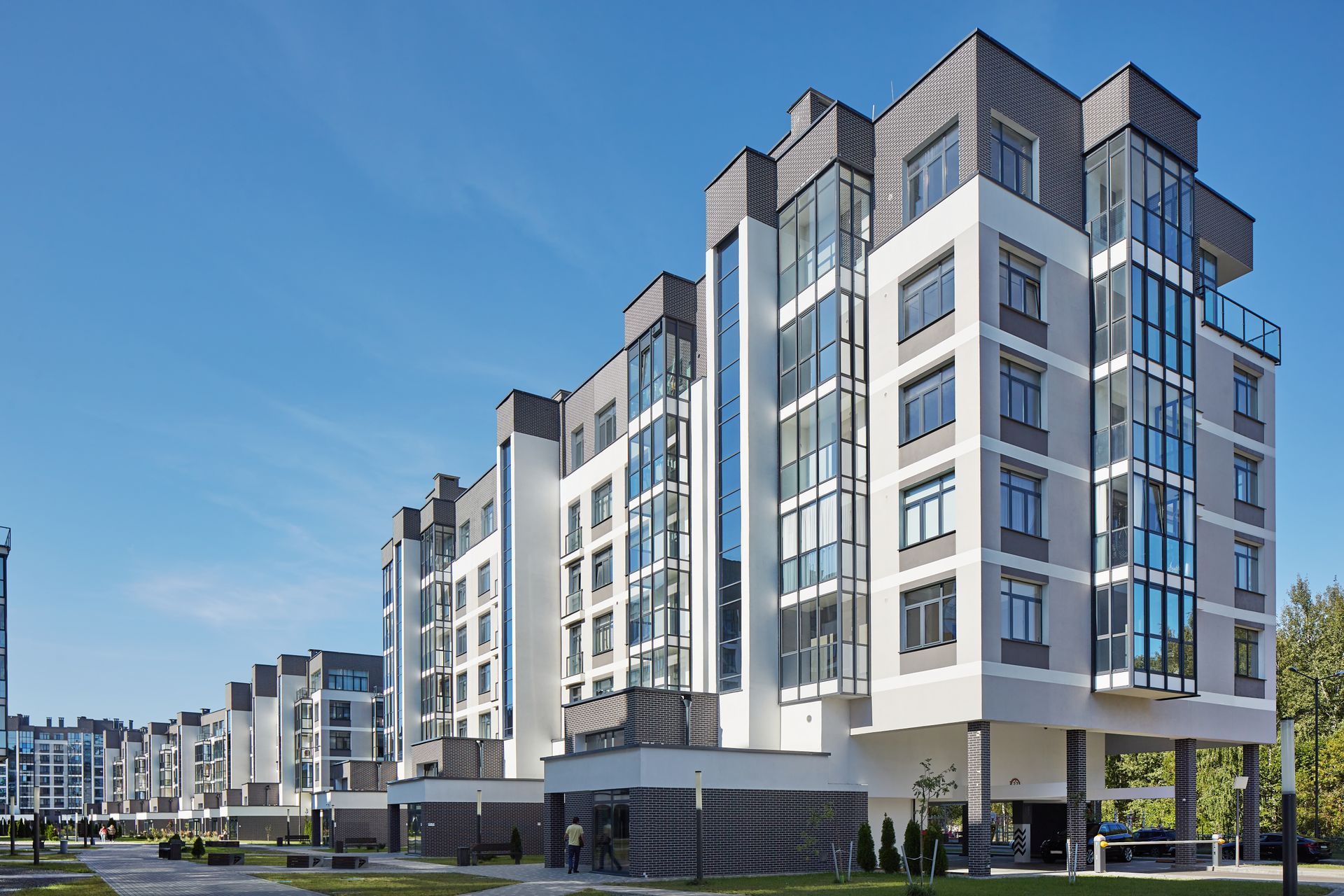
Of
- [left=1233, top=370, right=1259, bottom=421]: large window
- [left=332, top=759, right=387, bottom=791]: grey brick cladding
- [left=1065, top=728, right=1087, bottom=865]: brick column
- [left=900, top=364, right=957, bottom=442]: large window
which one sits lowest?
[left=332, top=759, right=387, bottom=791]: grey brick cladding

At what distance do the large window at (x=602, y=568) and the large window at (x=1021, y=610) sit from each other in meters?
20.3

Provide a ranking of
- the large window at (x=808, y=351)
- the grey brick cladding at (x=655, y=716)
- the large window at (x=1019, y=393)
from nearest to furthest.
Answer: the large window at (x=1019, y=393) → the grey brick cladding at (x=655, y=716) → the large window at (x=808, y=351)

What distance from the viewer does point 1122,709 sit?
31125 mm

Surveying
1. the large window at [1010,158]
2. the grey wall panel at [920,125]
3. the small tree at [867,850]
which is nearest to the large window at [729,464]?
the grey wall panel at [920,125]

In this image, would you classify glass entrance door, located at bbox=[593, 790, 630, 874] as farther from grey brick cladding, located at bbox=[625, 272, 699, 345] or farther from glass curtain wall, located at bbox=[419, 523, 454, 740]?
glass curtain wall, located at bbox=[419, 523, 454, 740]

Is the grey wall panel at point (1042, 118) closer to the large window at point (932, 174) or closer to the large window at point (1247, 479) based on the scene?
the large window at point (932, 174)

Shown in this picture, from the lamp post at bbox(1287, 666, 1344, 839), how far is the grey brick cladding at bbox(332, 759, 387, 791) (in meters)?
49.2

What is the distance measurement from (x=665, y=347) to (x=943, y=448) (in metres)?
14.0

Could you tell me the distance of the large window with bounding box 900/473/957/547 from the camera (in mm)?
29859

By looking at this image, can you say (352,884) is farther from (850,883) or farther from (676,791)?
(850,883)

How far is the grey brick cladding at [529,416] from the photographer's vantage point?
51.8m

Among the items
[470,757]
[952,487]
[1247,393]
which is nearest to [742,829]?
[952,487]

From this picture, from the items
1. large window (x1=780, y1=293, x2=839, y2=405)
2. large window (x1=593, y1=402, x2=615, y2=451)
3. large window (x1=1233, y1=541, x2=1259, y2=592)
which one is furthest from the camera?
large window (x1=593, y1=402, x2=615, y2=451)

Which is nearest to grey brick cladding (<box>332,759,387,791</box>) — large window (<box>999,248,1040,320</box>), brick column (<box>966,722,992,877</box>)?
Result: brick column (<box>966,722,992,877</box>)
